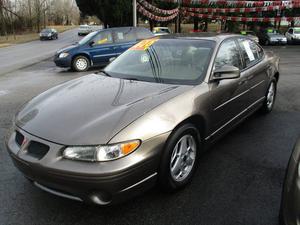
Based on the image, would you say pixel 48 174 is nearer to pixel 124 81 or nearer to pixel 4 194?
pixel 4 194

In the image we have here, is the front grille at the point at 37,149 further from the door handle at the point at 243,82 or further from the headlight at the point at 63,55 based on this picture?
the headlight at the point at 63,55

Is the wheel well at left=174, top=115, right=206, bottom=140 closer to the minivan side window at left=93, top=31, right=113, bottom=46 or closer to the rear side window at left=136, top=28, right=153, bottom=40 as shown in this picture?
the minivan side window at left=93, top=31, right=113, bottom=46

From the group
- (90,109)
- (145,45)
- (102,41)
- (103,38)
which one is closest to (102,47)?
(102,41)

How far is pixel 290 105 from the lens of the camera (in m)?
6.25

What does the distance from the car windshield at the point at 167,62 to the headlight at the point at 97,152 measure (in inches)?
49.8

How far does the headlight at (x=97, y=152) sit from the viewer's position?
8.09ft

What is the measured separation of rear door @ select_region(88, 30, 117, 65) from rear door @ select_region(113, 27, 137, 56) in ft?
0.56

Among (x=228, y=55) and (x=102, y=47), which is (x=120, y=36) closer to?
(x=102, y=47)

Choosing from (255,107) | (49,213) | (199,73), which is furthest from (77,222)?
(255,107)

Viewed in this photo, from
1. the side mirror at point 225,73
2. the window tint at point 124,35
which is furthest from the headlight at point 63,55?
the side mirror at point 225,73

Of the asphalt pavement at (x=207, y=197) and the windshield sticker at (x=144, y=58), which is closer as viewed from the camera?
the asphalt pavement at (x=207, y=197)

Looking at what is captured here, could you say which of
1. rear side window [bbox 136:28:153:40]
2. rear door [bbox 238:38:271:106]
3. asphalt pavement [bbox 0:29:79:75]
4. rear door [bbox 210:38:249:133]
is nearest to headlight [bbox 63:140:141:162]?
rear door [bbox 210:38:249:133]

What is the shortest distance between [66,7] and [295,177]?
105 meters

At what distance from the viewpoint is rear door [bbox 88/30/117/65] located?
12.0 m
